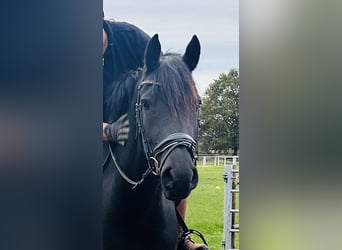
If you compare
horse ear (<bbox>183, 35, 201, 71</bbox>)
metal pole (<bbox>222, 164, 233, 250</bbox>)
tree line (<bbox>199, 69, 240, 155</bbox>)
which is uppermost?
horse ear (<bbox>183, 35, 201, 71</bbox>)

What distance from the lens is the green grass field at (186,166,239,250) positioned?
11.9ft

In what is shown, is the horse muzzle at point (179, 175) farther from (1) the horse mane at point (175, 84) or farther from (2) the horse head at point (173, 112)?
(1) the horse mane at point (175, 84)

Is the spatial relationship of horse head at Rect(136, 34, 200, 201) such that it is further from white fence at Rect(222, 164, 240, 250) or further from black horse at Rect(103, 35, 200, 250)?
white fence at Rect(222, 164, 240, 250)

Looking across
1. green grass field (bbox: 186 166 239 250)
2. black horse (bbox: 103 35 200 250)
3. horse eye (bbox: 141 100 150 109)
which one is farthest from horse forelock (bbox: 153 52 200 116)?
green grass field (bbox: 186 166 239 250)

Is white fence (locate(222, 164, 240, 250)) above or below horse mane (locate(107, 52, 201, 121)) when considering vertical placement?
below

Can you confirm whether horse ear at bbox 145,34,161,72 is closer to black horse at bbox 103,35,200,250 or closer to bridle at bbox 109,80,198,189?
black horse at bbox 103,35,200,250

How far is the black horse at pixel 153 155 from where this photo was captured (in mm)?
3662

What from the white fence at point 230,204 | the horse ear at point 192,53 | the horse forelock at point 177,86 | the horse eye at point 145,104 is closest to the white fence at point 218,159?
the white fence at point 230,204
